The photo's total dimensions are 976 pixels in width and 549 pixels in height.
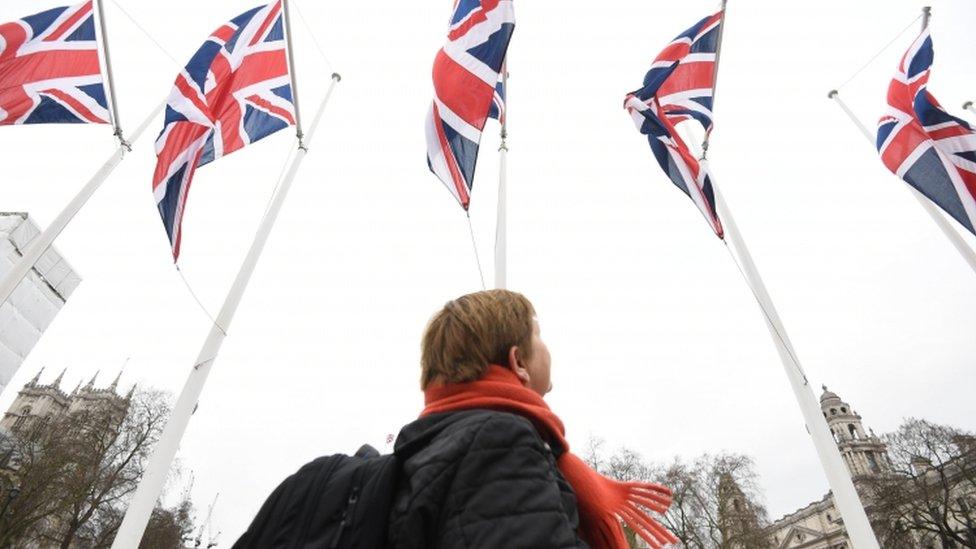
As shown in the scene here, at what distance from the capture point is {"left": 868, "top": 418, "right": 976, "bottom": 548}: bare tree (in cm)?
2997

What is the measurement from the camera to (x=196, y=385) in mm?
6359

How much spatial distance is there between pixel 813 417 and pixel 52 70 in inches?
414

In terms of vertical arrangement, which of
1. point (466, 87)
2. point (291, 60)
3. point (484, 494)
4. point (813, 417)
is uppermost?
point (291, 60)

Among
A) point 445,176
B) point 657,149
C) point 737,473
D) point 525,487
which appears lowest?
point 525,487

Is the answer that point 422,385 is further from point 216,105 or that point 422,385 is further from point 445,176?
point 216,105

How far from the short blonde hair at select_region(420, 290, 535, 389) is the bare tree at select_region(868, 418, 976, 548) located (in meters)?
37.7

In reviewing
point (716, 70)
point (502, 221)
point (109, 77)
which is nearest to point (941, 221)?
point (716, 70)

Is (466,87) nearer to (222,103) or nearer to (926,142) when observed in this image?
(222,103)

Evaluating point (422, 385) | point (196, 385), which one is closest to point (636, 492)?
point (422, 385)

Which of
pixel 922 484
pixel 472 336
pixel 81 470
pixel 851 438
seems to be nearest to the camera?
pixel 472 336

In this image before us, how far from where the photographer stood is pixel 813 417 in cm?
566

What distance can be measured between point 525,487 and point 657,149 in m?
6.00

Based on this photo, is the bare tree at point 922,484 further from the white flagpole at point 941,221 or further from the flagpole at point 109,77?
the flagpole at point 109,77

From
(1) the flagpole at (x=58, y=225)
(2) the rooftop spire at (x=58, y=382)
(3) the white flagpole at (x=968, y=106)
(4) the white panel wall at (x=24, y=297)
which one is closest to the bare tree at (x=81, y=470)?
(4) the white panel wall at (x=24, y=297)
